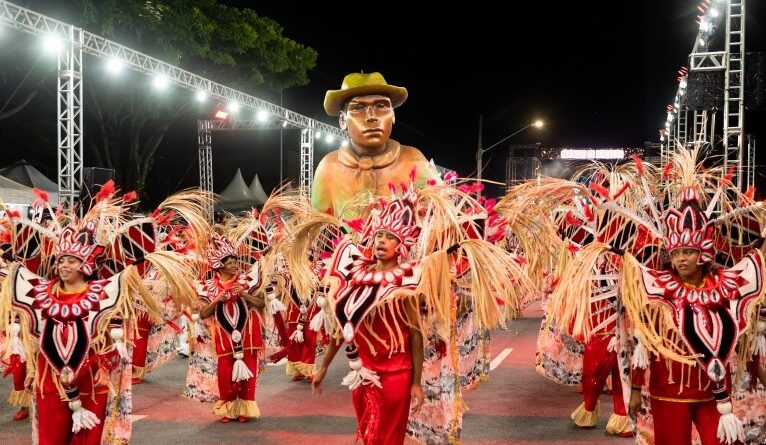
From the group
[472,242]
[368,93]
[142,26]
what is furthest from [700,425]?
[142,26]

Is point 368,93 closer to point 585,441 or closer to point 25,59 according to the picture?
point 585,441

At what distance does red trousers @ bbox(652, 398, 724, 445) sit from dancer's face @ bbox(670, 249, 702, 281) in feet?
2.40

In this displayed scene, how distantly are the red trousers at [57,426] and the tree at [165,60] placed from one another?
15.1 m

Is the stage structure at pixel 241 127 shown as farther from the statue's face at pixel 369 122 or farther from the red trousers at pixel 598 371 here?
the red trousers at pixel 598 371

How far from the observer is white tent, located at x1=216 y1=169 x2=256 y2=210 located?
2581 centimetres

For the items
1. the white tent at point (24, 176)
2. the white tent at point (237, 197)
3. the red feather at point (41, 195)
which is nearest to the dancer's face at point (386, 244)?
the red feather at point (41, 195)

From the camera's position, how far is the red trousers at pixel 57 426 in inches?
205

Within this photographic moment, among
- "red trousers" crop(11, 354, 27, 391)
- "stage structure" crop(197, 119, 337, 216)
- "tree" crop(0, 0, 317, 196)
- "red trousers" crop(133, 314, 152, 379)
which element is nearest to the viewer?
"red trousers" crop(11, 354, 27, 391)

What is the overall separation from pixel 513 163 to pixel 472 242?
34818mm

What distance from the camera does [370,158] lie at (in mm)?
6922

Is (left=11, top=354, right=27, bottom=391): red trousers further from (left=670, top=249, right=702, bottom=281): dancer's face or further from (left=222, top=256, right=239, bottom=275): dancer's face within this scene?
(left=670, top=249, right=702, bottom=281): dancer's face

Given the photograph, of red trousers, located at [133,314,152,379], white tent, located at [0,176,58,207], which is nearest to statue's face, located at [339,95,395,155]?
red trousers, located at [133,314,152,379]

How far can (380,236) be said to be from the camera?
506 centimetres

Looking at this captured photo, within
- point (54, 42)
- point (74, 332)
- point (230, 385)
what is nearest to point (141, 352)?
point (230, 385)
